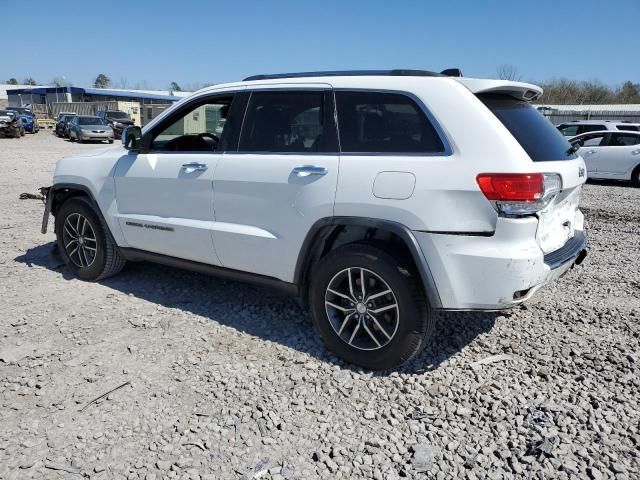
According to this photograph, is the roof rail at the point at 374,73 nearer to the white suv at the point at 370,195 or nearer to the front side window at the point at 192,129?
the white suv at the point at 370,195

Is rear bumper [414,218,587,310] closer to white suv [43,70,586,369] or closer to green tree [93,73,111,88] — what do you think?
white suv [43,70,586,369]

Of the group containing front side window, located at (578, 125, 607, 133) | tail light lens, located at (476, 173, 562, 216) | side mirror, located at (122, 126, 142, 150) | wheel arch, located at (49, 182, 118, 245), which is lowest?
wheel arch, located at (49, 182, 118, 245)

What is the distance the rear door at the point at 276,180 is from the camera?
11.3ft

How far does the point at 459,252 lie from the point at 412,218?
341 mm

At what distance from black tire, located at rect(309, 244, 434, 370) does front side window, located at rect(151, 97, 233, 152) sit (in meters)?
1.62

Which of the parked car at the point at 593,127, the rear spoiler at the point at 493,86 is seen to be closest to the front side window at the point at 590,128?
the parked car at the point at 593,127

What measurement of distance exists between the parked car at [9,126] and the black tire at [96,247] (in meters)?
30.9

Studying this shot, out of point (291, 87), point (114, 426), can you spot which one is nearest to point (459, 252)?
point (291, 87)

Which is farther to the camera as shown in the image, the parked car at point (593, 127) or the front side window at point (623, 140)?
the parked car at point (593, 127)

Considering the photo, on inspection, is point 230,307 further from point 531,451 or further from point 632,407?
point 632,407

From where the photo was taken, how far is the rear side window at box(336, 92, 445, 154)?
314cm

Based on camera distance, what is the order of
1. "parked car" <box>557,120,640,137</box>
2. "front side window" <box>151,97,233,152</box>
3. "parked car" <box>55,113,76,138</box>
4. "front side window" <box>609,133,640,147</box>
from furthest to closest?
"parked car" <box>55,113,76,138</box> → "parked car" <box>557,120,640,137</box> → "front side window" <box>609,133,640,147</box> → "front side window" <box>151,97,233,152</box>

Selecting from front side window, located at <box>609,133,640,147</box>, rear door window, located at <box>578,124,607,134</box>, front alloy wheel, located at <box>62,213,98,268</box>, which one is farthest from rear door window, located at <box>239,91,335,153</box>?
rear door window, located at <box>578,124,607,134</box>

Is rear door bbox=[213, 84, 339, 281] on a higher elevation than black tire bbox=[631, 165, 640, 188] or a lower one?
higher
